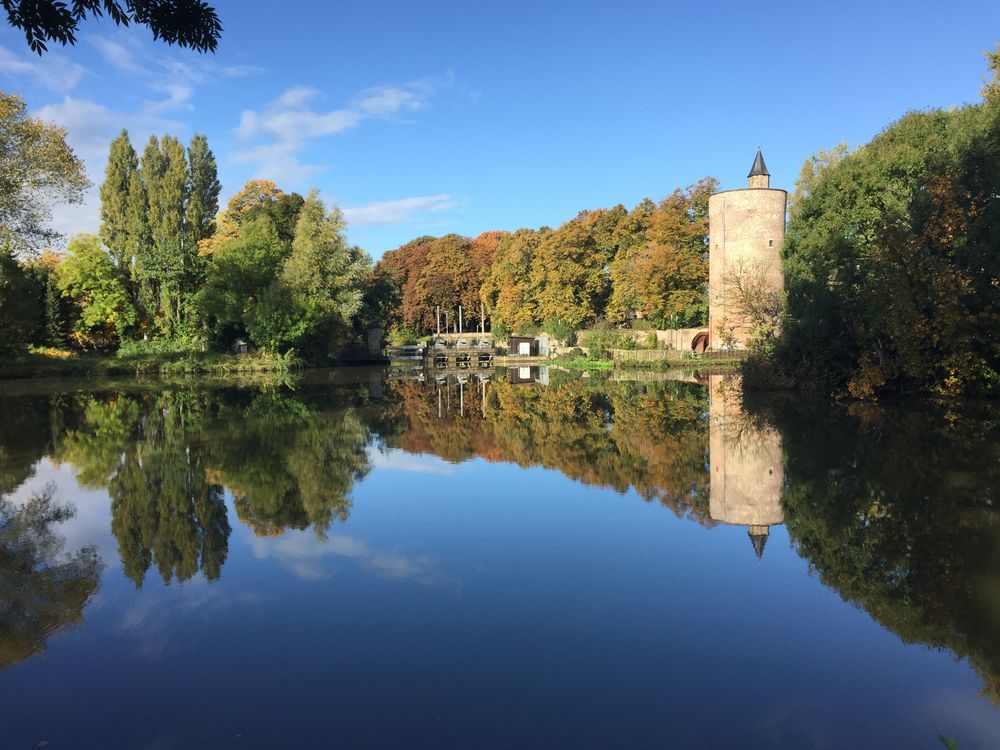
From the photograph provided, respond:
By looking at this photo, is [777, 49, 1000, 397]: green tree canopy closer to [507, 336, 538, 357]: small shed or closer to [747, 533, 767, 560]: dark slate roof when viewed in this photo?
[747, 533, 767, 560]: dark slate roof

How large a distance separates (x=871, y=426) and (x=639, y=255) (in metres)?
32.6

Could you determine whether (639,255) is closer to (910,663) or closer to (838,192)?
(838,192)

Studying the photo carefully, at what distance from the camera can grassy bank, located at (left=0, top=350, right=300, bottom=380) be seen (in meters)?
35.6

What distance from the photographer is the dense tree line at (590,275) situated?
4475cm

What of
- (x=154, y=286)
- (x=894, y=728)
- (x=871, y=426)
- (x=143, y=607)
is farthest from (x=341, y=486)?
(x=154, y=286)

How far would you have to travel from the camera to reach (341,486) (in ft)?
32.6

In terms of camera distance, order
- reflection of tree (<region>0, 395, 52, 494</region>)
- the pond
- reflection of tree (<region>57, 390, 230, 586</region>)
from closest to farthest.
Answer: the pond → reflection of tree (<region>57, 390, 230, 586</region>) → reflection of tree (<region>0, 395, 52, 494</region>)

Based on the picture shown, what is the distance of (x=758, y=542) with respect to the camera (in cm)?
720

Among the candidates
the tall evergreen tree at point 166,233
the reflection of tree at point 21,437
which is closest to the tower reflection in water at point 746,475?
the reflection of tree at point 21,437

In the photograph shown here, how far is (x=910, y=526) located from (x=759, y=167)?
37450mm

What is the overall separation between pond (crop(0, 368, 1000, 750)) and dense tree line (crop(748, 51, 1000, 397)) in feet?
19.5

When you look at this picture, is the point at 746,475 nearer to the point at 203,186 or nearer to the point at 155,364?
the point at 155,364

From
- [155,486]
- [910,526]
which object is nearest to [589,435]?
[910,526]

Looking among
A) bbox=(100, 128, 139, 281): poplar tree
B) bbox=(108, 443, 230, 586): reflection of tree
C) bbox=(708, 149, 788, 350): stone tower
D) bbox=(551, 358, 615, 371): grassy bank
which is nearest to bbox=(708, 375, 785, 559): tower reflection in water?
bbox=(108, 443, 230, 586): reflection of tree
